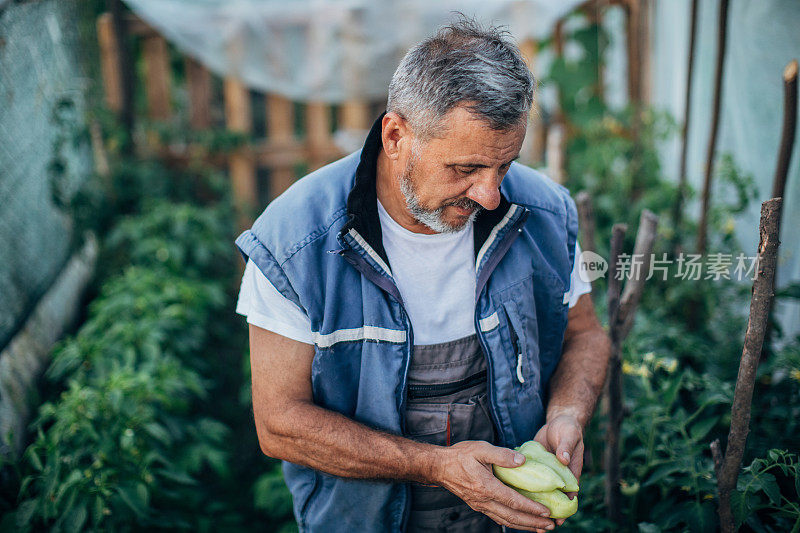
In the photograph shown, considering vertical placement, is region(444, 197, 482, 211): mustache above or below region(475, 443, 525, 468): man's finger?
above

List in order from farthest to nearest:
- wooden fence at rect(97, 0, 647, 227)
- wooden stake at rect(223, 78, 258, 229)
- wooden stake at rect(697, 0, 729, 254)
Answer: wooden stake at rect(223, 78, 258, 229), wooden fence at rect(97, 0, 647, 227), wooden stake at rect(697, 0, 729, 254)

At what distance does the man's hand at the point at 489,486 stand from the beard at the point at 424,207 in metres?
0.67

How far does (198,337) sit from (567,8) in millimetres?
4475

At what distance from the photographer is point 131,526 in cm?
241

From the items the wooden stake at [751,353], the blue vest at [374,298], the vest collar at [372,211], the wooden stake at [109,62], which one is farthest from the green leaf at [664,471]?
the wooden stake at [109,62]

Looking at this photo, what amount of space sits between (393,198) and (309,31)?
4321 millimetres

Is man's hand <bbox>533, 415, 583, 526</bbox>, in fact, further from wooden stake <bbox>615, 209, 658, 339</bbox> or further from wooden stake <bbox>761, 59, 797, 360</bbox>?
wooden stake <bbox>761, 59, 797, 360</bbox>

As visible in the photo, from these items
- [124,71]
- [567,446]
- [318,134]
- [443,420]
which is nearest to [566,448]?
[567,446]

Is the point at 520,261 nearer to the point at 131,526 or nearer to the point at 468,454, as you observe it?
the point at 468,454

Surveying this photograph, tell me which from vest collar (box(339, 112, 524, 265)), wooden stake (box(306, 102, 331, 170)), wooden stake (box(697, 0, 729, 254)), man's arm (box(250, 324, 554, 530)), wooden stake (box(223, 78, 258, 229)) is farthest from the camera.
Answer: wooden stake (box(306, 102, 331, 170))

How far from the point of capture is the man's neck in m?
1.88

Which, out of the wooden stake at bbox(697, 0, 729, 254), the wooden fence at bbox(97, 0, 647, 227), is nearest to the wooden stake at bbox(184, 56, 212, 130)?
the wooden fence at bbox(97, 0, 647, 227)

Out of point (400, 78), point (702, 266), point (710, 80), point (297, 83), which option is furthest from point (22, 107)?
point (710, 80)

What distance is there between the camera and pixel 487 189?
A: 172 centimetres
